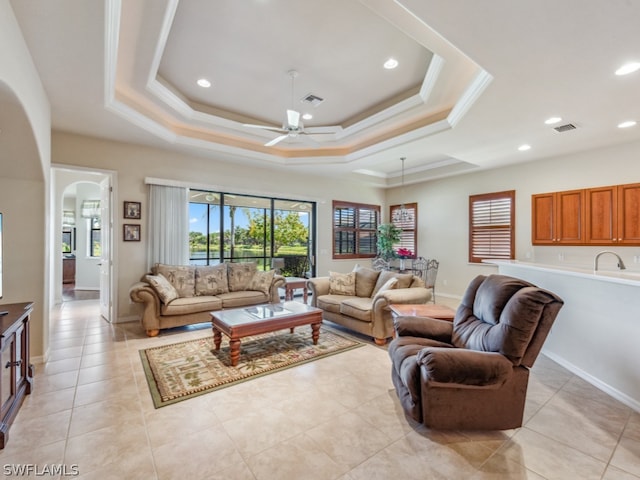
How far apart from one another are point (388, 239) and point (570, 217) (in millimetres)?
3593

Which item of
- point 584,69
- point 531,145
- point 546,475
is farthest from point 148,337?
point 531,145

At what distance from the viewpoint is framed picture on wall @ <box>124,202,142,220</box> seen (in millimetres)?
4891

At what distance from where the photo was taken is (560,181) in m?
5.46

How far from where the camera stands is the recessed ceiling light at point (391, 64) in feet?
11.2

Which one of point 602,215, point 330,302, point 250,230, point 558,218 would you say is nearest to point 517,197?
point 558,218

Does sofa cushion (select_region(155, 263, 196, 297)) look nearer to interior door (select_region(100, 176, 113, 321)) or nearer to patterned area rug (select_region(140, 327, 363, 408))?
interior door (select_region(100, 176, 113, 321))

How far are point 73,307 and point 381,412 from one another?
646cm

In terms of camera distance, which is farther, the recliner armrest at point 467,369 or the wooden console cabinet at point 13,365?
the wooden console cabinet at point 13,365

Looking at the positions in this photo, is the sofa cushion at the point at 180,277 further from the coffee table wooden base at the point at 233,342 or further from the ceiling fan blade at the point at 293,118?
the ceiling fan blade at the point at 293,118

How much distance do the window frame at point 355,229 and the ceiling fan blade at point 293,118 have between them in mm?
3975

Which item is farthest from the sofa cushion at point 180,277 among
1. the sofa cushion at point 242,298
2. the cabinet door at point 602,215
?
the cabinet door at point 602,215

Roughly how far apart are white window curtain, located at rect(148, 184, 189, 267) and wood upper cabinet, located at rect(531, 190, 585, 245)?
6.56 meters

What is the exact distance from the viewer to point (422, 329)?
2.73 meters

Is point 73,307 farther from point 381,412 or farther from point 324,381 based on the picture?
point 381,412
